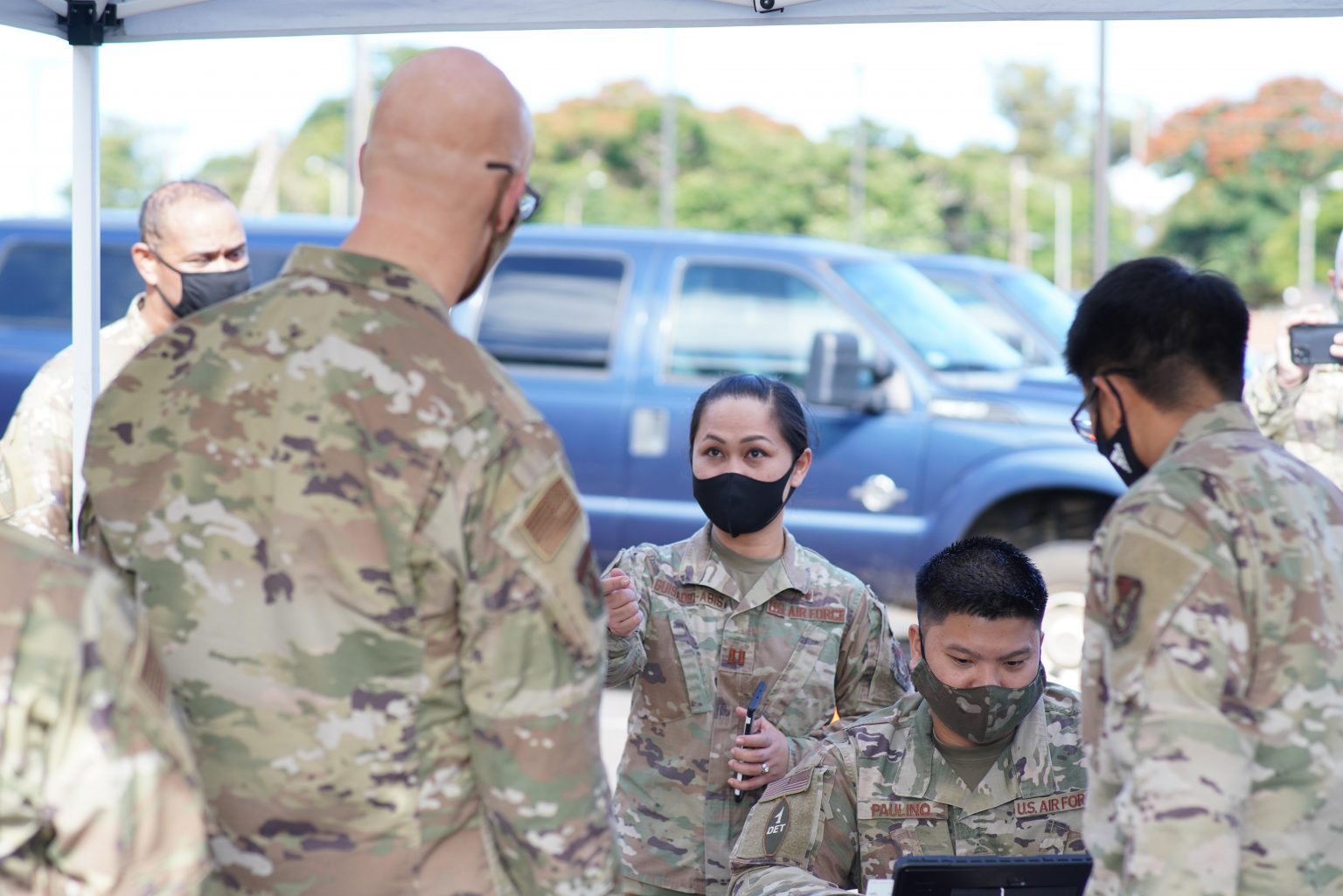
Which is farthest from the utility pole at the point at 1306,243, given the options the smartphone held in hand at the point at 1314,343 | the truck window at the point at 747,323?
the smartphone held in hand at the point at 1314,343

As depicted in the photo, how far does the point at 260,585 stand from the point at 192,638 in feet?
0.35

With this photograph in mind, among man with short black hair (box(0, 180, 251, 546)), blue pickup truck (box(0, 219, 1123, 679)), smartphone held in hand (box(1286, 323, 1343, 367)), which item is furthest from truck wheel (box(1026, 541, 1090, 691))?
man with short black hair (box(0, 180, 251, 546))

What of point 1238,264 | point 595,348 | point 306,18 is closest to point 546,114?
point 1238,264

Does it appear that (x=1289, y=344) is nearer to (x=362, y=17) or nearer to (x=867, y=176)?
(x=362, y=17)

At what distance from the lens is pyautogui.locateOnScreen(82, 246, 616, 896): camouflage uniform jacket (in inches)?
68.3

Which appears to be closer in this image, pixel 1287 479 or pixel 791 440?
pixel 1287 479

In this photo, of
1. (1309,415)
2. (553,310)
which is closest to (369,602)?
(1309,415)

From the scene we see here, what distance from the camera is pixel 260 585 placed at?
1.75 m

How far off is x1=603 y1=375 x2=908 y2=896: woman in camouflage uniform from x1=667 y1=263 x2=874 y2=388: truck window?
12.2 ft

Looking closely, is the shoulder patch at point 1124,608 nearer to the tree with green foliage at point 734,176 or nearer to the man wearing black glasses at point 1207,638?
the man wearing black glasses at point 1207,638

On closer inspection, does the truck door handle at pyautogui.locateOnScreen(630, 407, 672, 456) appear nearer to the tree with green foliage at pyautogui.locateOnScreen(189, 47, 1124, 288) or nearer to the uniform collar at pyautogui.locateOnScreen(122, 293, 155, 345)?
the uniform collar at pyautogui.locateOnScreen(122, 293, 155, 345)

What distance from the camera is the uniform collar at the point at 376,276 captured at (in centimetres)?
182

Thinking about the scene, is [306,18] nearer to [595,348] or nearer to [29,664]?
[29,664]

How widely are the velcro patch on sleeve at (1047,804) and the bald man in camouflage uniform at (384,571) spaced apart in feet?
3.81
